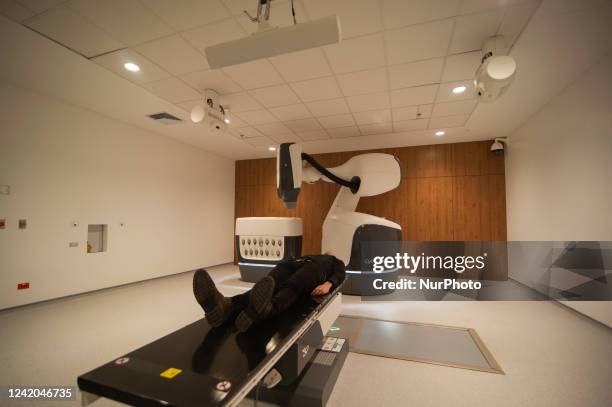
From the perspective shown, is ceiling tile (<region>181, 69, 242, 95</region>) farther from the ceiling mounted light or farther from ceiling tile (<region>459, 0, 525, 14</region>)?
ceiling tile (<region>459, 0, 525, 14</region>)

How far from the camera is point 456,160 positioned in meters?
5.41

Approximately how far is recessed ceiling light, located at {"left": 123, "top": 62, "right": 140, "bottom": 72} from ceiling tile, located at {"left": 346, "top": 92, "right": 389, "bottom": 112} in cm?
237

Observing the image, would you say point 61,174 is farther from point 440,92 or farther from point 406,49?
point 440,92

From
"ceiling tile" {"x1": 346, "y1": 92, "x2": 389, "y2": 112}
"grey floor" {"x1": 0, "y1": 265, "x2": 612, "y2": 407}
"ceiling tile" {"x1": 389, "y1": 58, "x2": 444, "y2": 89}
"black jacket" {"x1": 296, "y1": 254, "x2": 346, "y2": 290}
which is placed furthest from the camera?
"ceiling tile" {"x1": 346, "y1": 92, "x2": 389, "y2": 112}

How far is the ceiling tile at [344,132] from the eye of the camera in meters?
4.68

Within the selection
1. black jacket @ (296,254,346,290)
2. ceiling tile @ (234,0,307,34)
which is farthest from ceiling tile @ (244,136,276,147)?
black jacket @ (296,254,346,290)

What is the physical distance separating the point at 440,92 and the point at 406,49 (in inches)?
43.1

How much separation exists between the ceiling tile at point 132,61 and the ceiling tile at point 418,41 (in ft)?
7.52

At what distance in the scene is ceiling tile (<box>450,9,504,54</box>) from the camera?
2123 millimetres

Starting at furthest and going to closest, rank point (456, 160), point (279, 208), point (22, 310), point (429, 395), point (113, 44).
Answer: point (279, 208), point (456, 160), point (22, 310), point (113, 44), point (429, 395)

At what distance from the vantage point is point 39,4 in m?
2.03

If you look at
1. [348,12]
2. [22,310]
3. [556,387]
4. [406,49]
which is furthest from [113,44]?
[556,387]

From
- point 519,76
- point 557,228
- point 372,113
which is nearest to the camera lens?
point 519,76

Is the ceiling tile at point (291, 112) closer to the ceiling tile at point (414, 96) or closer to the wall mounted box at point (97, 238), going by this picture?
the ceiling tile at point (414, 96)
